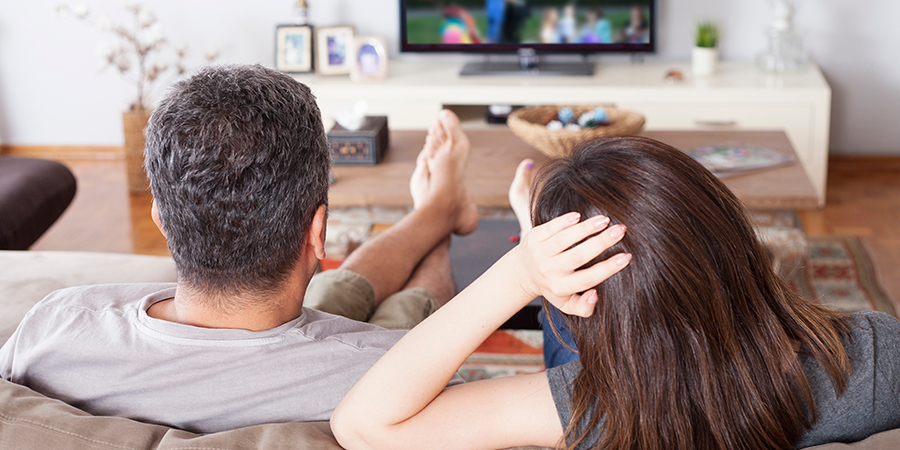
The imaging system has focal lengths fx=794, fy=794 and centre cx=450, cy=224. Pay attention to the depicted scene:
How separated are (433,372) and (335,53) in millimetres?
2948

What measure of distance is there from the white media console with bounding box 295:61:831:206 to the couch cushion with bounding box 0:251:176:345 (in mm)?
1900

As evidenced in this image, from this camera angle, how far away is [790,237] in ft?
8.18

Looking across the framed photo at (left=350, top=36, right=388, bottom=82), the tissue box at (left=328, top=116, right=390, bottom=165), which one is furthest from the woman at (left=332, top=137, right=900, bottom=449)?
the framed photo at (left=350, top=36, right=388, bottom=82)

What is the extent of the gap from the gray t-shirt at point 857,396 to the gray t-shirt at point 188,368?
0.84 ft

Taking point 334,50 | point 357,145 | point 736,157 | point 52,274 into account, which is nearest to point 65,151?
point 334,50

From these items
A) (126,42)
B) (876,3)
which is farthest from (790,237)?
(126,42)

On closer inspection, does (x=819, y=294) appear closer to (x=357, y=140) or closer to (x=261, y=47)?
(x=357, y=140)

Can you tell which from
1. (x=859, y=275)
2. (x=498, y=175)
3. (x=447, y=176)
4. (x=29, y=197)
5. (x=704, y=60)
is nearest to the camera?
(x=447, y=176)

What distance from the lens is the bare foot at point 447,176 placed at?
182cm

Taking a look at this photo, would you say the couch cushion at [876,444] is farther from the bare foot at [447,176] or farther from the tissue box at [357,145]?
the tissue box at [357,145]

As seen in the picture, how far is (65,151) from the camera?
3932 mm

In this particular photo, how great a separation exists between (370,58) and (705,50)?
4.58 feet

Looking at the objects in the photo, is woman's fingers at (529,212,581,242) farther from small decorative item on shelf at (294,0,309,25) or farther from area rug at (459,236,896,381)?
small decorative item on shelf at (294,0,309,25)

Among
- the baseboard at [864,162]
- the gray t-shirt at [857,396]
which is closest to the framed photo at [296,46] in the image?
the baseboard at [864,162]
